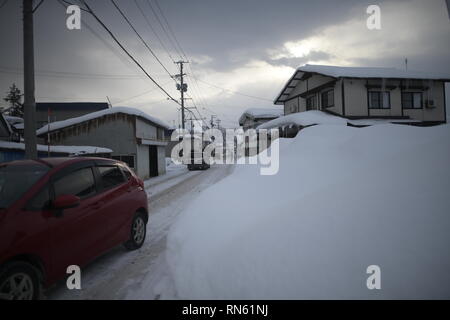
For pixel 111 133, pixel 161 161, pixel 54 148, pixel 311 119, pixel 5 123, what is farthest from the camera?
pixel 161 161

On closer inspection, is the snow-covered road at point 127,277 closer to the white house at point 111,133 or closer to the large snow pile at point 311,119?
the white house at point 111,133

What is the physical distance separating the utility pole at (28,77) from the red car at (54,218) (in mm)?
4296

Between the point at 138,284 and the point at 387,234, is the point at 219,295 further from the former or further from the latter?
the point at 387,234

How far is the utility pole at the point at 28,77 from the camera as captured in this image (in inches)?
271

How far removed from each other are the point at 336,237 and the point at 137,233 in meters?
3.69

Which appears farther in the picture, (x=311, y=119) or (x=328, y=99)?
(x=328, y=99)

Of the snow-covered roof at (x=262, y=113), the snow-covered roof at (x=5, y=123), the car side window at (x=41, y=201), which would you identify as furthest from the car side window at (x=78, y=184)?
the snow-covered roof at (x=262, y=113)

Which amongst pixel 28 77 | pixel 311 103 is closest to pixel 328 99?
pixel 311 103

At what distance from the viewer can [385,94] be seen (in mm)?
19625

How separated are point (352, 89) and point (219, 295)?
816 inches

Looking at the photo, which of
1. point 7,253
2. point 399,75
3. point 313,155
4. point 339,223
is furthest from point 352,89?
point 7,253

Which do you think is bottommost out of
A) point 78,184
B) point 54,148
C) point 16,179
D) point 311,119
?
point 78,184

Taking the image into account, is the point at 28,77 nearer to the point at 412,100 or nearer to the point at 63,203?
the point at 63,203

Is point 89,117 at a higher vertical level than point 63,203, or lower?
higher
